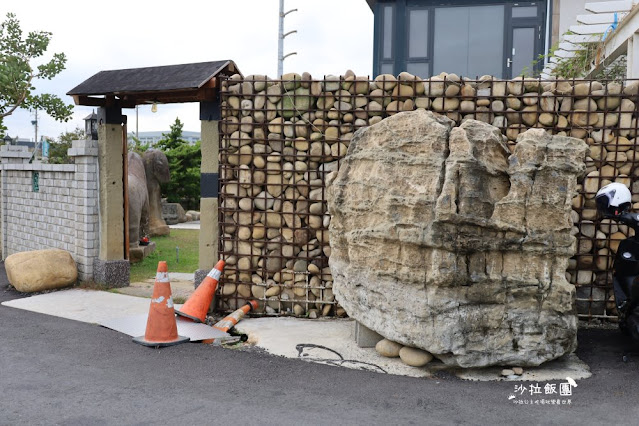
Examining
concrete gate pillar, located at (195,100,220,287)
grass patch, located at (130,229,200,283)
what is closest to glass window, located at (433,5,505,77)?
grass patch, located at (130,229,200,283)

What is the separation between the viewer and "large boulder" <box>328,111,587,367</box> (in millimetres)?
5645

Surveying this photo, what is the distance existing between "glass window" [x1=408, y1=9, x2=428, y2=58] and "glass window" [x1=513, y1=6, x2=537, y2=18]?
7.02 ft

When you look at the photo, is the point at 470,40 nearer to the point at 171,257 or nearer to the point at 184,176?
the point at 171,257

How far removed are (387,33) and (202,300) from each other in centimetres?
1046

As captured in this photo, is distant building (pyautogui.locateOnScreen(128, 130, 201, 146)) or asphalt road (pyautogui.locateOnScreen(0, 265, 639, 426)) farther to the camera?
distant building (pyautogui.locateOnScreen(128, 130, 201, 146))

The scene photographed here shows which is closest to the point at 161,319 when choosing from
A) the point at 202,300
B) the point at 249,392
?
the point at 202,300

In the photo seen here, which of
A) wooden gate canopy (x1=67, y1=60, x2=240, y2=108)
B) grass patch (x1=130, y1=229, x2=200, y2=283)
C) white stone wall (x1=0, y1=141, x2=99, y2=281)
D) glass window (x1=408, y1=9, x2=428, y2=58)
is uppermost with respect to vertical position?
glass window (x1=408, y1=9, x2=428, y2=58)

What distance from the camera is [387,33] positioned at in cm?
1555

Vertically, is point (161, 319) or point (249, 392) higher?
point (161, 319)

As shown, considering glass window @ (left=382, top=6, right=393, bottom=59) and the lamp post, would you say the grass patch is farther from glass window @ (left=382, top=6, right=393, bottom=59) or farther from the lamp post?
glass window @ (left=382, top=6, right=393, bottom=59)

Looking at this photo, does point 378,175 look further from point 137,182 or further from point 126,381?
point 137,182

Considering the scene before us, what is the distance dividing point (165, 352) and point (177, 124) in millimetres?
19921

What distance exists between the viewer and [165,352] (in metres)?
6.20

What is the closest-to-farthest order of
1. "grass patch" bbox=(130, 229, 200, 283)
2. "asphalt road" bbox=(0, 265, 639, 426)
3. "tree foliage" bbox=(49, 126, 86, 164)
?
"asphalt road" bbox=(0, 265, 639, 426) < "grass patch" bbox=(130, 229, 200, 283) < "tree foliage" bbox=(49, 126, 86, 164)
